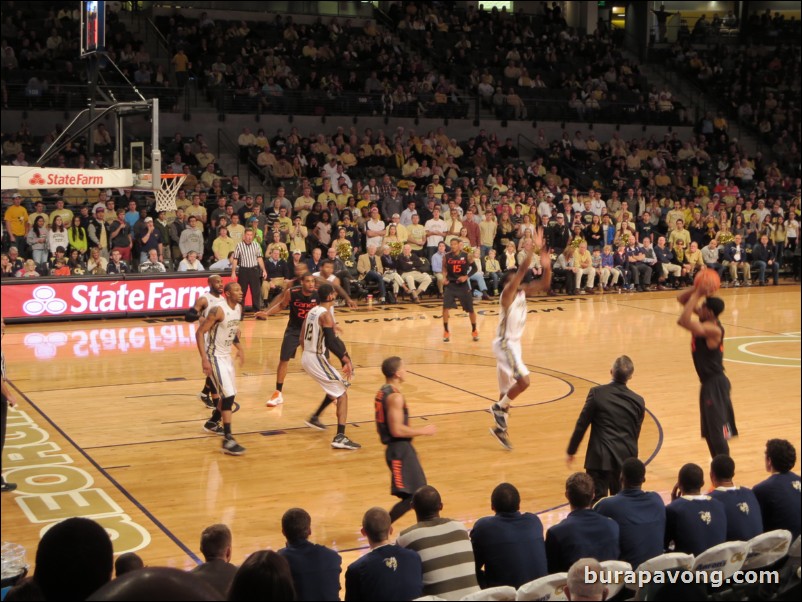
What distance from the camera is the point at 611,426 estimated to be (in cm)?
816

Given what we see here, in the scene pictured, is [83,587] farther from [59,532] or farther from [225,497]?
[225,497]

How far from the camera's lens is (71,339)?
671 inches

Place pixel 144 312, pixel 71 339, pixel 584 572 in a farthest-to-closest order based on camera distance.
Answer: pixel 144 312 < pixel 71 339 < pixel 584 572

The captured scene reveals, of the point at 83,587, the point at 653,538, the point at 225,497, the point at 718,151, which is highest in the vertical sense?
the point at 718,151

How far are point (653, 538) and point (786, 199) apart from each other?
2626 centimetres

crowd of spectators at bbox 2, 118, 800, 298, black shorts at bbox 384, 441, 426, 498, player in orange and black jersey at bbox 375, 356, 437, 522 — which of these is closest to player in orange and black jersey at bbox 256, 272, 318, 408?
player in orange and black jersey at bbox 375, 356, 437, 522

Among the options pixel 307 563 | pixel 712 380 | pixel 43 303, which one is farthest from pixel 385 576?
pixel 43 303

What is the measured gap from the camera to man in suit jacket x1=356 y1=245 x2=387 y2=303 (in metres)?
21.9

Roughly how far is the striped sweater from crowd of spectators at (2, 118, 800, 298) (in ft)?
40.0

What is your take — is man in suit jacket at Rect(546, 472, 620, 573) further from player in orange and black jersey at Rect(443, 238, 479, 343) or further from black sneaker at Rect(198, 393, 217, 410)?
player in orange and black jersey at Rect(443, 238, 479, 343)

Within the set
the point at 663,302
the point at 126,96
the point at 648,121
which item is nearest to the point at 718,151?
the point at 648,121

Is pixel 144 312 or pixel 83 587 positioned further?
pixel 144 312

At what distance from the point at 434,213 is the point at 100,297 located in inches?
297

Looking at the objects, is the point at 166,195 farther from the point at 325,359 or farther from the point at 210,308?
the point at 325,359
